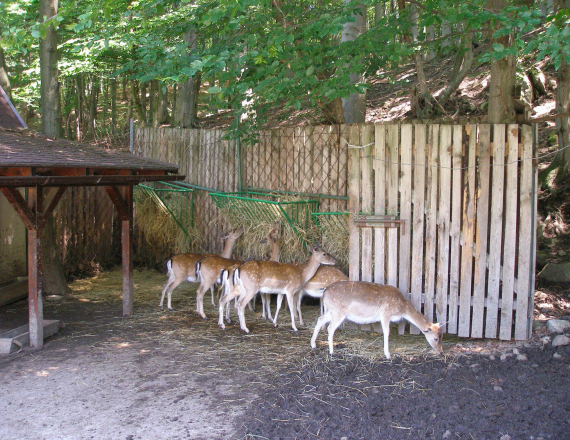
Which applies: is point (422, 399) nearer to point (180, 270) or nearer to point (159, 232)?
point (180, 270)

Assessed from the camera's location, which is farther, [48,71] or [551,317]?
[48,71]

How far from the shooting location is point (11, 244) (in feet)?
32.4

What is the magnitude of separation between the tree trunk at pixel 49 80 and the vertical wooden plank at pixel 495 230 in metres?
7.59

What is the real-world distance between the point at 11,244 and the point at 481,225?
7.79m

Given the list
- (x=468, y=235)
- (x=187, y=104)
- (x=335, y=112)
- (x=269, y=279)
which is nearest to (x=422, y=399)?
(x=468, y=235)

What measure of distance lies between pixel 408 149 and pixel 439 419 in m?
3.45

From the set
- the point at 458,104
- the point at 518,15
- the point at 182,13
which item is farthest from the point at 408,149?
the point at 182,13

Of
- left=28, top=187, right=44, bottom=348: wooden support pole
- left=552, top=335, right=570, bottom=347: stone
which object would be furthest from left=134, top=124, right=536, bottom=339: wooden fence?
left=28, top=187, right=44, bottom=348: wooden support pole

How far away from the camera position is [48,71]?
10.2 meters

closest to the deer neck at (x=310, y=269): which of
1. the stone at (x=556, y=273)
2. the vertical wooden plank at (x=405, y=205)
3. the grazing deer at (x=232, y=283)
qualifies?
the grazing deer at (x=232, y=283)

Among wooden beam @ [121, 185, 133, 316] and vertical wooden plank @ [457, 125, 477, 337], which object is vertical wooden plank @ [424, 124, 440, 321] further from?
wooden beam @ [121, 185, 133, 316]

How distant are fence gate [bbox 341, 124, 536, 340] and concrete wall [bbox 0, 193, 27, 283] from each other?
614 centimetres

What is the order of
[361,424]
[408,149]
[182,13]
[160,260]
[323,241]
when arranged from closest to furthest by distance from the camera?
[361,424] → [408,149] → [323,241] → [160,260] → [182,13]

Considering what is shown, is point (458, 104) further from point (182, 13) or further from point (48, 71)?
point (48, 71)
